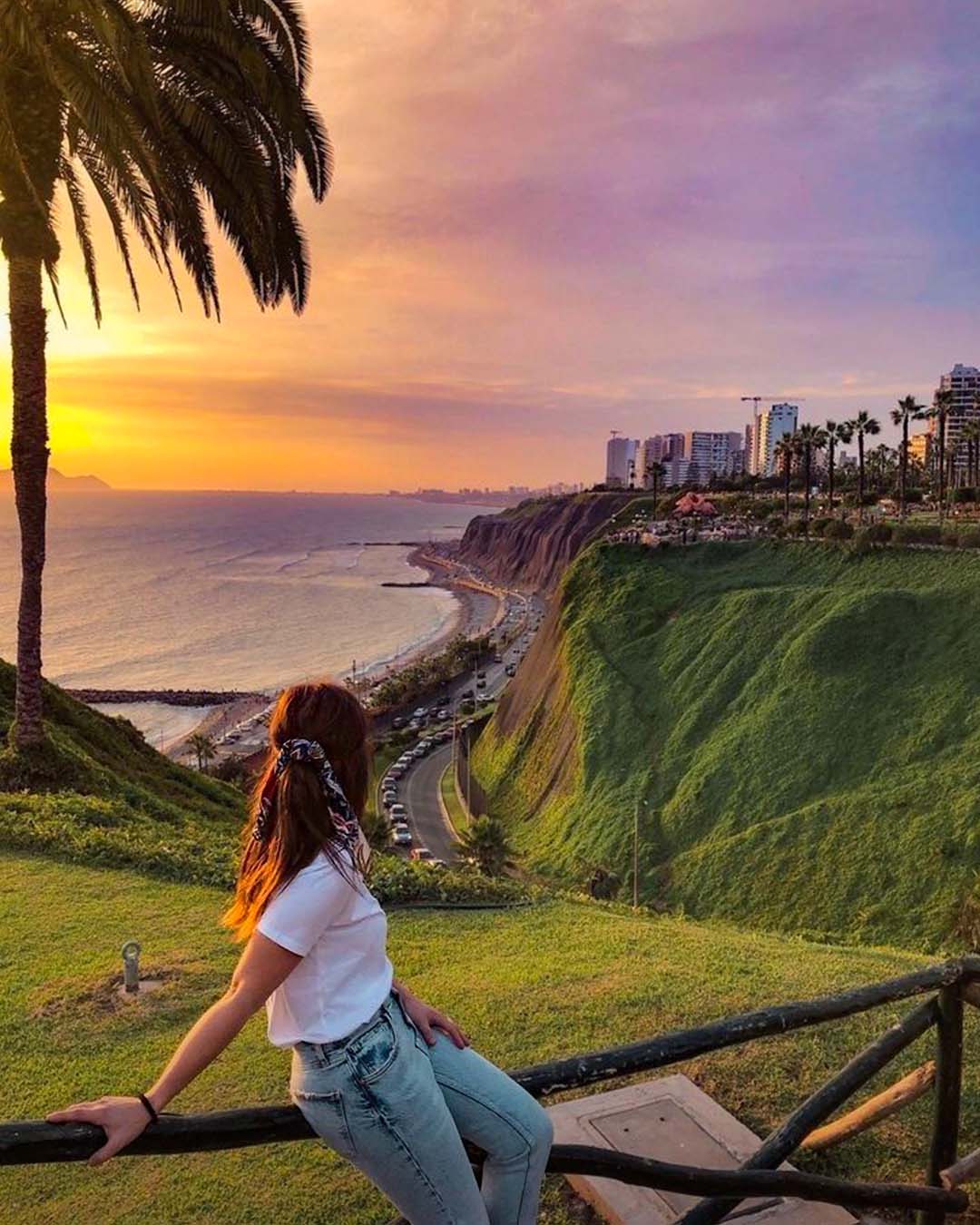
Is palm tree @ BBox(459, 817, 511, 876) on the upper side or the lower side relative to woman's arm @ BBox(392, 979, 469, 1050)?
lower

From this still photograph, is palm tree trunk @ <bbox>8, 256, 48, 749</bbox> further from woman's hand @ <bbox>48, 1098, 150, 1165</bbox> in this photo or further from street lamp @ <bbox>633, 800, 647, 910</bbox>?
street lamp @ <bbox>633, 800, 647, 910</bbox>

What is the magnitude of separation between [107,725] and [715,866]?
1870cm

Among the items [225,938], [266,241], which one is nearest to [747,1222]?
[225,938]

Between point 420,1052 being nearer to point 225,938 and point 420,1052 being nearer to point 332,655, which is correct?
point 225,938

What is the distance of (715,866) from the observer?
95.6 feet

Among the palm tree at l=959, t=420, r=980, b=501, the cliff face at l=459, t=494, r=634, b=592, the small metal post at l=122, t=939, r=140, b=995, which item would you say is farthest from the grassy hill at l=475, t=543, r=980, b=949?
the cliff face at l=459, t=494, r=634, b=592

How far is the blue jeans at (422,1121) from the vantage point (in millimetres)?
2340

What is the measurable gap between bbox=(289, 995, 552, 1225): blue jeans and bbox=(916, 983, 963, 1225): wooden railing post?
151cm

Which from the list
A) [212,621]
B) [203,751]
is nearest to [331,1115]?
[203,751]

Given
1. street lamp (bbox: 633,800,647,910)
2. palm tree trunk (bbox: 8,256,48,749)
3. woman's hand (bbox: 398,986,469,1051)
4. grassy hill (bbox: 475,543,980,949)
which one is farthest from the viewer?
street lamp (bbox: 633,800,647,910)

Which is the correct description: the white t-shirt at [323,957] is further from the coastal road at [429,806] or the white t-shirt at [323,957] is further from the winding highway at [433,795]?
the coastal road at [429,806]

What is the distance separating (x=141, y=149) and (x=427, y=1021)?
38.3 feet

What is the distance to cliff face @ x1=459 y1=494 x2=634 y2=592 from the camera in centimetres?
13525

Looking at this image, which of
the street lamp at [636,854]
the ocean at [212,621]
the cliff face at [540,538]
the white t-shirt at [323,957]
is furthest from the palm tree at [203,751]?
the cliff face at [540,538]
